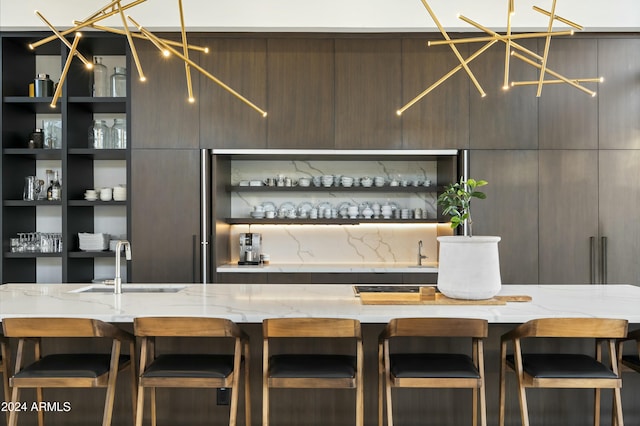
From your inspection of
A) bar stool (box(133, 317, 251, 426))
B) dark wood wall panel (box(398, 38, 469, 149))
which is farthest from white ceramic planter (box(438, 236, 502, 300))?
dark wood wall panel (box(398, 38, 469, 149))

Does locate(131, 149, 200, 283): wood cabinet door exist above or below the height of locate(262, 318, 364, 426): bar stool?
above

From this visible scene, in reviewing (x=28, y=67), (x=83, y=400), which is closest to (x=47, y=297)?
(x=83, y=400)

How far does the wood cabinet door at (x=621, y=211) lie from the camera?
14.5 ft

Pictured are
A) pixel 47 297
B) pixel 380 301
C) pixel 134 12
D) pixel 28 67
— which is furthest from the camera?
pixel 28 67

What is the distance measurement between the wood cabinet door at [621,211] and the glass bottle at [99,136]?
420cm

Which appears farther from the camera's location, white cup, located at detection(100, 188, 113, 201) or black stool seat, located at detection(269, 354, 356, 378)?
white cup, located at detection(100, 188, 113, 201)

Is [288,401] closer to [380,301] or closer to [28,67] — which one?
[380,301]

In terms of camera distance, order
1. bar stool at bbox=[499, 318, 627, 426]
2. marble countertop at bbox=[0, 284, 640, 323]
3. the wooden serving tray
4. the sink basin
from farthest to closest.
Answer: the sink basin
the wooden serving tray
marble countertop at bbox=[0, 284, 640, 323]
bar stool at bbox=[499, 318, 627, 426]

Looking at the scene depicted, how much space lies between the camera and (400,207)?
5.07 metres

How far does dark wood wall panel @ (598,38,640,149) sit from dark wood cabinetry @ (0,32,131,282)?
3.95 meters

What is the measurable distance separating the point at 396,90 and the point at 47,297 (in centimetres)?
302

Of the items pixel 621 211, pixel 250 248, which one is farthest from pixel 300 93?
pixel 621 211

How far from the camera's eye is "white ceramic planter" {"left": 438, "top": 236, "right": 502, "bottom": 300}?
2.72 metres

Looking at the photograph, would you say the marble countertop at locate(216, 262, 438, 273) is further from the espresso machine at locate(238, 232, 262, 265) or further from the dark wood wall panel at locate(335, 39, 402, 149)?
the dark wood wall panel at locate(335, 39, 402, 149)
